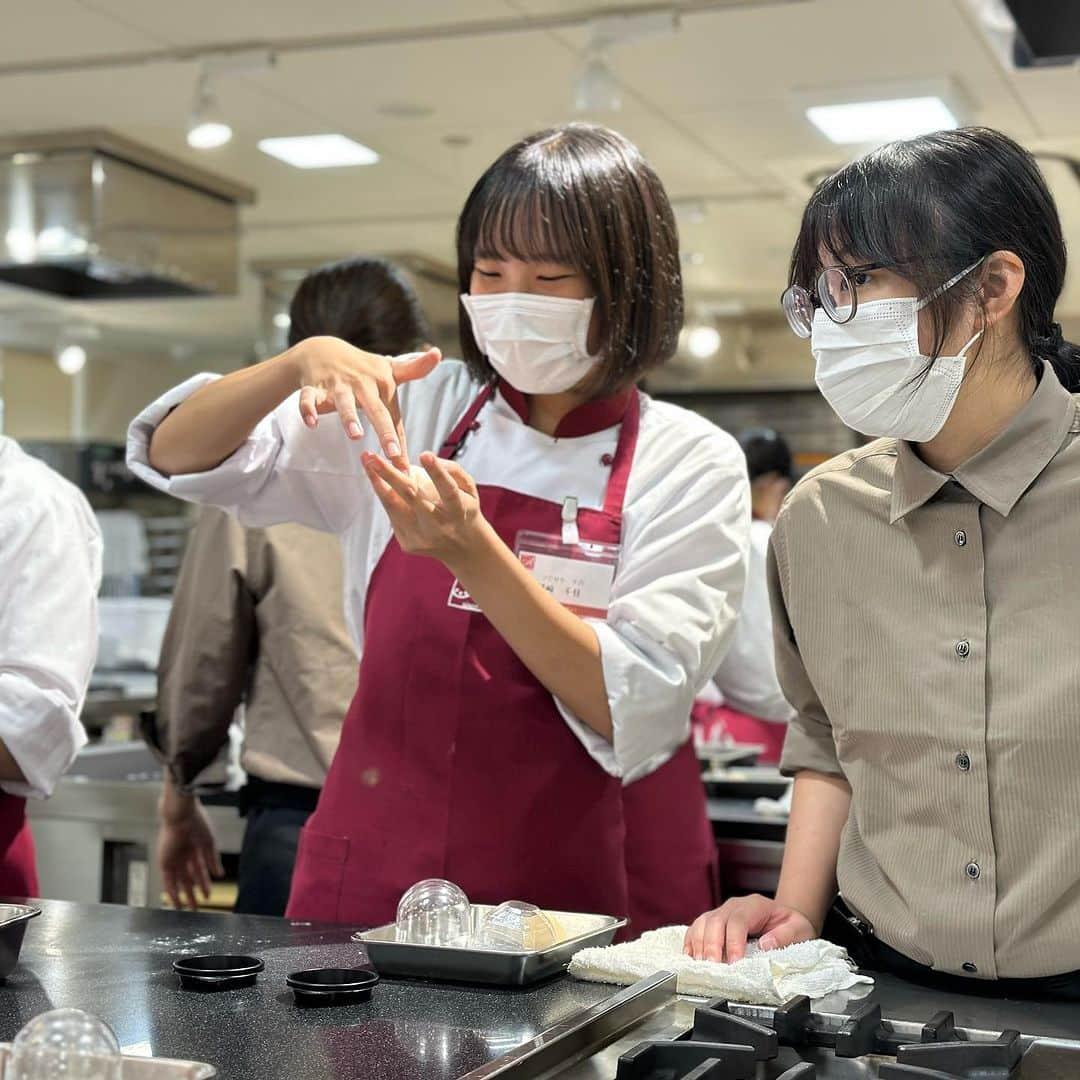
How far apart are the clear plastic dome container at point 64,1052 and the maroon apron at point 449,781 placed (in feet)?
2.39

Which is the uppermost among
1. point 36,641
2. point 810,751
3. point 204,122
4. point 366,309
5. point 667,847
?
point 204,122

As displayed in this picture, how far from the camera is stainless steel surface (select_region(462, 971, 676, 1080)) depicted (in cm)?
106

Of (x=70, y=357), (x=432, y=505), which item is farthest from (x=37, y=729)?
(x=70, y=357)

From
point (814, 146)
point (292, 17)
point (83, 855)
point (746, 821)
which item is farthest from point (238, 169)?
point (746, 821)

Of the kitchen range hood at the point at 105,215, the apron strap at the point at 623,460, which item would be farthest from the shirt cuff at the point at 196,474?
the kitchen range hood at the point at 105,215

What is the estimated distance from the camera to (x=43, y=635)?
1869 mm

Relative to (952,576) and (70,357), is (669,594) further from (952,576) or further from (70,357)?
(70,357)

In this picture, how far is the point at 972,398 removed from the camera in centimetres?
142

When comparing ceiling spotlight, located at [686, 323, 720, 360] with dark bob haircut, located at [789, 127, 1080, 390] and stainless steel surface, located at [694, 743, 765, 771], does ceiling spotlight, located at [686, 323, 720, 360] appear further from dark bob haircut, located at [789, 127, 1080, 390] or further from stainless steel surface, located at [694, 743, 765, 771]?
dark bob haircut, located at [789, 127, 1080, 390]

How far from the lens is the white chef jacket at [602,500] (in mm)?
1662

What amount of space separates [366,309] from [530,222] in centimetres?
96

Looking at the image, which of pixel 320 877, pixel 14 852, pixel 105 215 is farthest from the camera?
pixel 105 215

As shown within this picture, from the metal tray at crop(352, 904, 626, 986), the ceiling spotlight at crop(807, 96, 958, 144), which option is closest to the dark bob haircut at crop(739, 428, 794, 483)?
the ceiling spotlight at crop(807, 96, 958, 144)

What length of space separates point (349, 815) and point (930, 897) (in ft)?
2.08
